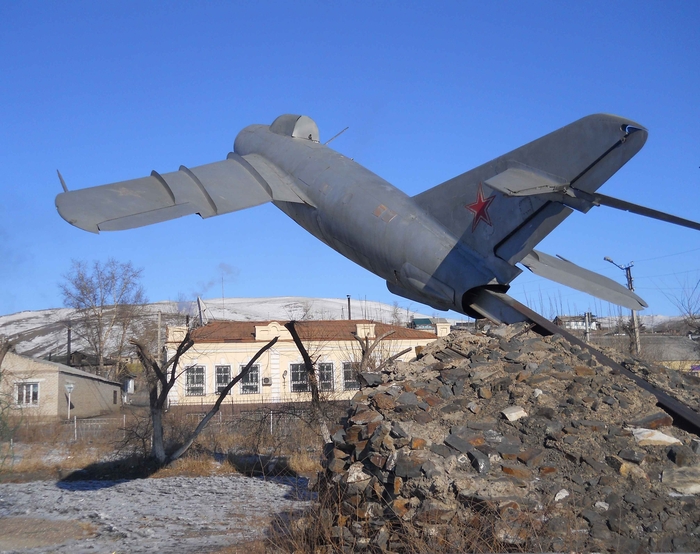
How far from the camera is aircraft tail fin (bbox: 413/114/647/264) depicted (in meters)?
8.13

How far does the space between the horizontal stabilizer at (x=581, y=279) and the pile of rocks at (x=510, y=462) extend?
3.49 ft

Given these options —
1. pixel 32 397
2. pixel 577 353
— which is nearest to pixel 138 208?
pixel 577 353

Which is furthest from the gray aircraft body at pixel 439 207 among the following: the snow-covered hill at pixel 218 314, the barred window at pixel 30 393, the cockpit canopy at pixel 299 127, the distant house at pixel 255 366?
the snow-covered hill at pixel 218 314

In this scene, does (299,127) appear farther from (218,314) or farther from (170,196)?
(218,314)

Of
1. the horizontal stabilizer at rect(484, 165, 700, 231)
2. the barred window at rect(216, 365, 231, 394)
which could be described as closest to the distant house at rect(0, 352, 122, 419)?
the barred window at rect(216, 365, 231, 394)

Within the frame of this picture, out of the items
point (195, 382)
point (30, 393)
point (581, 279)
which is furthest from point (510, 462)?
point (30, 393)

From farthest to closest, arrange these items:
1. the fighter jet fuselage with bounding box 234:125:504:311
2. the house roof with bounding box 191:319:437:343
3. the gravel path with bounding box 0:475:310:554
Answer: the house roof with bounding box 191:319:437:343 → the fighter jet fuselage with bounding box 234:125:504:311 → the gravel path with bounding box 0:475:310:554

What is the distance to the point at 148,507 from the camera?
43.4 feet

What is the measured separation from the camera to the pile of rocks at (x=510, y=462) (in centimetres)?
625

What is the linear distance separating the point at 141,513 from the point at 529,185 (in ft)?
32.0

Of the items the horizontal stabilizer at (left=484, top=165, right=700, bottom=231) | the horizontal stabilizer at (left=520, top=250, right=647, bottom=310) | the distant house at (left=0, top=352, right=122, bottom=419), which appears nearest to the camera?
the horizontal stabilizer at (left=484, top=165, right=700, bottom=231)

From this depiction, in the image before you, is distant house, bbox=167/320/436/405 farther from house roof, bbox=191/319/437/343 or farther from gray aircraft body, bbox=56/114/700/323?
gray aircraft body, bbox=56/114/700/323

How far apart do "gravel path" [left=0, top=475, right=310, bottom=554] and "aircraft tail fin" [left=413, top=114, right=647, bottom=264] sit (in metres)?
5.11

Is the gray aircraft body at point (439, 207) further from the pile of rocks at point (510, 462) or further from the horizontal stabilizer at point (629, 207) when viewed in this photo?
the pile of rocks at point (510, 462)
